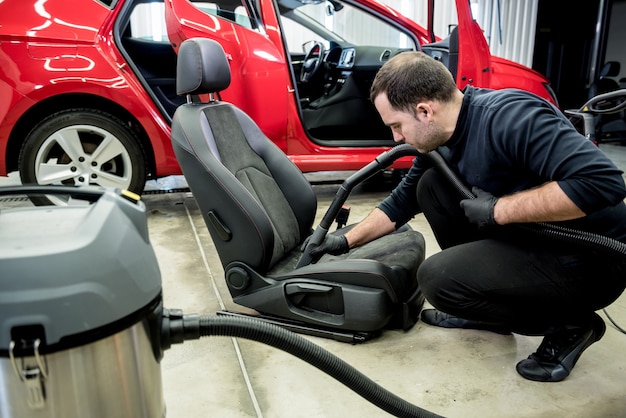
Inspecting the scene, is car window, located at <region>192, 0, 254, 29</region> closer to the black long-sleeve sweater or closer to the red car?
the red car

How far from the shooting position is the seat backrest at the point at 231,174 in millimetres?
1746

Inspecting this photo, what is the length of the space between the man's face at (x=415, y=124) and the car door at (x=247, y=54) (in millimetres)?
1501

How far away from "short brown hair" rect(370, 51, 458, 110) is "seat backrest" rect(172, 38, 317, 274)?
543 mm

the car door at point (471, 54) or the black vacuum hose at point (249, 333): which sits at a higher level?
the car door at point (471, 54)

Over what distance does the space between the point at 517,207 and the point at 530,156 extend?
130 millimetres

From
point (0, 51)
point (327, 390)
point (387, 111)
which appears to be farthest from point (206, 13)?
point (327, 390)

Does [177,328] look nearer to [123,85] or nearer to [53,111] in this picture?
[123,85]

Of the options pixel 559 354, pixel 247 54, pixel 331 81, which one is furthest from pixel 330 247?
pixel 331 81

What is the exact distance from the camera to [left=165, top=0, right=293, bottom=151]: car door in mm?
2773

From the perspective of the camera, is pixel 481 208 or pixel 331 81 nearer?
pixel 481 208

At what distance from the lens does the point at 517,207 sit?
1.41 meters

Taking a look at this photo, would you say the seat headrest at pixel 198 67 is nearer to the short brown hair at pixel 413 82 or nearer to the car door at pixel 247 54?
the short brown hair at pixel 413 82

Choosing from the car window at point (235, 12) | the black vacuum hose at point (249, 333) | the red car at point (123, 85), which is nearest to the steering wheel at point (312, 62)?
the red car at point (123, 85)

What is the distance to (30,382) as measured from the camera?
2.21 feet
